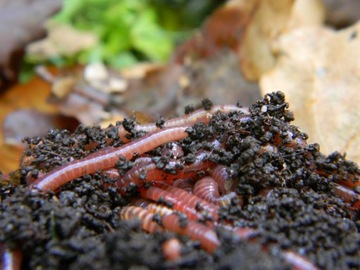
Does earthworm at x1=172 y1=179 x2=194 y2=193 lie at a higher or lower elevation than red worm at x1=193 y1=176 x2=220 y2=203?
higher

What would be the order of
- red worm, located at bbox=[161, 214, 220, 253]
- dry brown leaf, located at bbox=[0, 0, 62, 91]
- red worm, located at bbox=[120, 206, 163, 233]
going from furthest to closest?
dry brown leaf, located at bbox=[0, 0, 62, 91]
red worm, located at bbox=[120, 206, 163, 233]
red worm, located at bbox=[161, 214, 220, 253]

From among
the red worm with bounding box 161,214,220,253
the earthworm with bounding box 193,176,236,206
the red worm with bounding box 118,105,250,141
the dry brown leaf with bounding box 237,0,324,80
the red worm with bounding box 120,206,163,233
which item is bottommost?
the red worm with bounding box 161,214,220,253

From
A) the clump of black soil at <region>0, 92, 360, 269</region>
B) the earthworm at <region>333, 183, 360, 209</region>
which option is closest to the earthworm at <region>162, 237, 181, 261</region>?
the clump of black soil at <region>0, 92, 360, 269</region>

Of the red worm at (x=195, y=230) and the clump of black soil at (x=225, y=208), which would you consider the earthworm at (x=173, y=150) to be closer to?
the clump of black soil at (x=225, y=208)

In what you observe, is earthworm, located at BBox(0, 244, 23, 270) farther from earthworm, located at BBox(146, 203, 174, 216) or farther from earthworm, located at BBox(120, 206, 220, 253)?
earthworm, located at BBox(146, 203, 174, 216)

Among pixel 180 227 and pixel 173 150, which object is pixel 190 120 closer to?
pixel 173 150

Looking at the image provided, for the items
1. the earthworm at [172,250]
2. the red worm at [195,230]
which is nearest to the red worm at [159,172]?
the red worm at [195,230]

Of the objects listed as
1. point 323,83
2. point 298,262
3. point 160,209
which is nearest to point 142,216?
point 160,209
